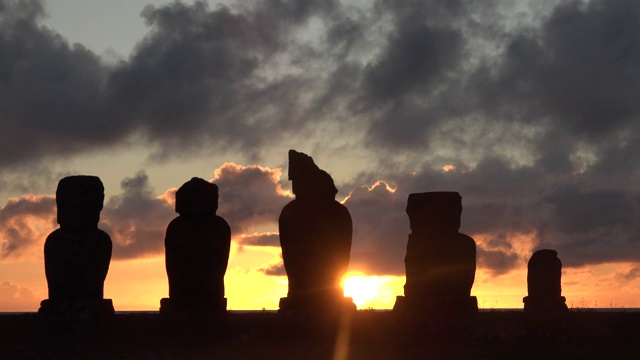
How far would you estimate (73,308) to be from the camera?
23.6 metres

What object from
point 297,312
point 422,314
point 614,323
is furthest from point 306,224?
point 614,323

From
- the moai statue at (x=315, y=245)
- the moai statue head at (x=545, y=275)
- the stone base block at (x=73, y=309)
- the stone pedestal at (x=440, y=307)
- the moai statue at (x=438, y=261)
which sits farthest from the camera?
the moai statue head at (x=545, y=275)

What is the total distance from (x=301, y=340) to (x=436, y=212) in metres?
4.89

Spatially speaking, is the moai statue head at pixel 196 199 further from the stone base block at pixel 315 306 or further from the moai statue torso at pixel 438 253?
the moai statue torso at pixel 438 253

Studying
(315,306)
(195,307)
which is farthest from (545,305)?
(195,307)

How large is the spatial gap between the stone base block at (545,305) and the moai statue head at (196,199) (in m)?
9.72

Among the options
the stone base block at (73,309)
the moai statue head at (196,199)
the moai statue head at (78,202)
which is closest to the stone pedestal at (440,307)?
the moai statue head at (196,199)

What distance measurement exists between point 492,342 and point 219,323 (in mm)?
5775

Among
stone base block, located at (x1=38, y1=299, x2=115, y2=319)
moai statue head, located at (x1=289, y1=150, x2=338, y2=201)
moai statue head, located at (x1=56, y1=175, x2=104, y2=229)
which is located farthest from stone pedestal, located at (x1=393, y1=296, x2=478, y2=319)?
moai statue head, located at (x1=56, y1=175, x2=104, y2=229)

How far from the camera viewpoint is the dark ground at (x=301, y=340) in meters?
20.7

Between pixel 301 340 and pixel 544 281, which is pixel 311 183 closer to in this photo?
pixel 301 340

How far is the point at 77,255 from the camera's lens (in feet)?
78.3

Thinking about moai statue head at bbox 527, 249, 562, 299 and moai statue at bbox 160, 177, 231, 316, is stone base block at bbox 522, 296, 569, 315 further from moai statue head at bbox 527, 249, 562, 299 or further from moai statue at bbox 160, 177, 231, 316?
moai statue at bbox 160, 177, 231, 316

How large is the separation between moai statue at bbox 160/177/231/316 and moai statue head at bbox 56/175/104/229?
1.93 m
